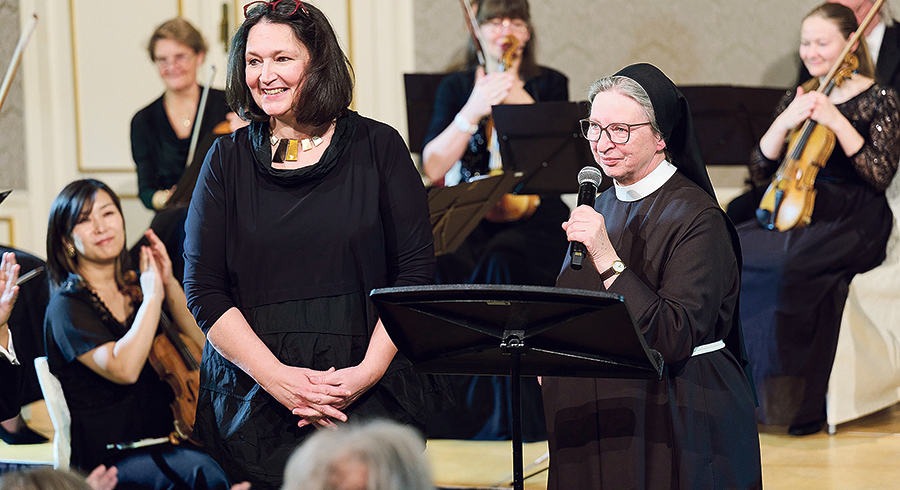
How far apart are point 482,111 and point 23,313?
6.44 ft

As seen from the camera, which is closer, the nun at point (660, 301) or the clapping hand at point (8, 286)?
the nun at point (660, 301)

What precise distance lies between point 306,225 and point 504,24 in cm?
223

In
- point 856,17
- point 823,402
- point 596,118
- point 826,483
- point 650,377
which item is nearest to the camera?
point 650,377

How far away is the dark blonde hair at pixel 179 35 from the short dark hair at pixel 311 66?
2.56m

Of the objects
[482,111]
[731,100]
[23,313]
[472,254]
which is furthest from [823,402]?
[23,313]

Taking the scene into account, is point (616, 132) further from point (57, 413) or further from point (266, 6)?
point (57, 413)

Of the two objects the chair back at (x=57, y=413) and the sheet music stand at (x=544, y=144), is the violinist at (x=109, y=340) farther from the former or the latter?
the sheet music stand at (x=544, y=144)

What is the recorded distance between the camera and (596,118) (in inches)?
80.4

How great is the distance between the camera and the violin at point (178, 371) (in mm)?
3268

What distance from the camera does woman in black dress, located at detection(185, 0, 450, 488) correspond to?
2.02 metres

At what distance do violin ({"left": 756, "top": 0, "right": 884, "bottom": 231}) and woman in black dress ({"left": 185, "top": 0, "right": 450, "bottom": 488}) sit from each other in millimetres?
2447

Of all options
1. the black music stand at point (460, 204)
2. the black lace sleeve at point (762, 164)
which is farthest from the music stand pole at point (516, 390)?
the black lace sleeve at point (762, 164)

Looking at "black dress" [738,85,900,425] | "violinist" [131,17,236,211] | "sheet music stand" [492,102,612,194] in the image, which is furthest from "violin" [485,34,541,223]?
"violinist" [131,17,236,211]

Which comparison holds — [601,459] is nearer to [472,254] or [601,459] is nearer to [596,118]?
[596,118]
